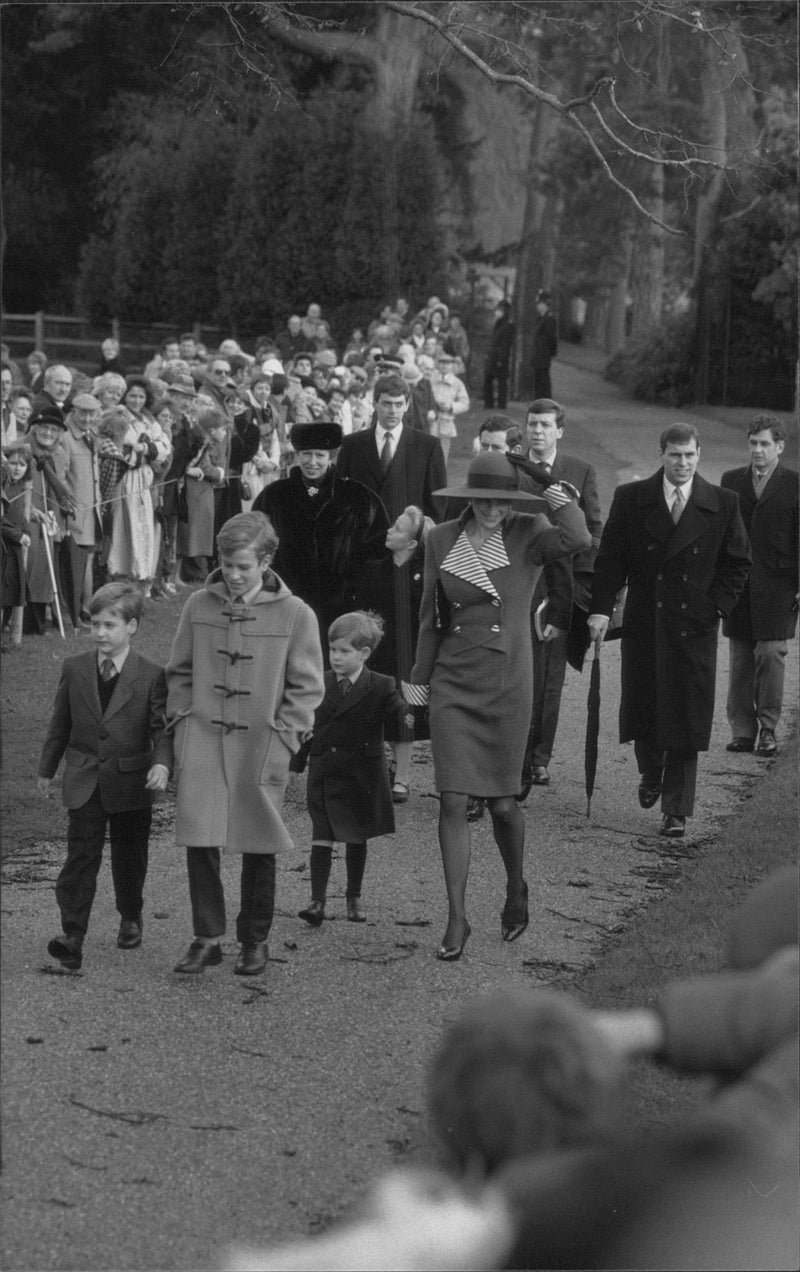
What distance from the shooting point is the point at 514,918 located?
6.02 m

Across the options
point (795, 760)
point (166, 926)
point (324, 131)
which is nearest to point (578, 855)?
point (166, 926)

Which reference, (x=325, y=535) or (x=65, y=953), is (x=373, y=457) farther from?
(x=65, y=953)

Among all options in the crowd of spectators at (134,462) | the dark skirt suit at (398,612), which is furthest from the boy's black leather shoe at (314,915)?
the crowd of spectators at (134,462)

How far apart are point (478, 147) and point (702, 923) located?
2481 cm

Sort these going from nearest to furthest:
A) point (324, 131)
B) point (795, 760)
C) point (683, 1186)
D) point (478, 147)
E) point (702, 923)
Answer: point (683, 1186), point (702, 923), point (795, 760), point (324, 131), point (478, 147)

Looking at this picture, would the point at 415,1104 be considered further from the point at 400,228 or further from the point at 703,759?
the point at 400,228

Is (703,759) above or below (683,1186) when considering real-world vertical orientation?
below

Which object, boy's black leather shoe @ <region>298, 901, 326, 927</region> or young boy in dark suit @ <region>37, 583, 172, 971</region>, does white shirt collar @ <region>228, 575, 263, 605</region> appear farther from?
boy's black leather shoe @ <region>298, 901, 326, 927</region>

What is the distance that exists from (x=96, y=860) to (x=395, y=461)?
3.37m

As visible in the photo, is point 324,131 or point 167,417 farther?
point 324,131

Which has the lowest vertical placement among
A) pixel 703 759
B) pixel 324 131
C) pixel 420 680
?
pixel 703 759

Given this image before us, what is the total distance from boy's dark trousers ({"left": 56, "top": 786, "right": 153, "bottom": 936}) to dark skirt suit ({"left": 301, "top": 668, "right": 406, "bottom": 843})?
0.75 meters

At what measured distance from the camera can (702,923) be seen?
548cm

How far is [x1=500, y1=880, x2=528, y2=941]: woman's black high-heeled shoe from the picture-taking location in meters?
5.97
